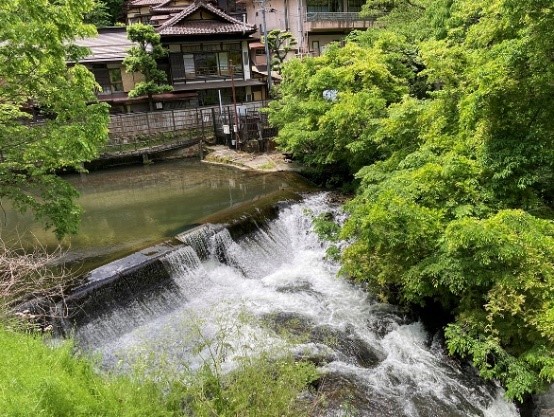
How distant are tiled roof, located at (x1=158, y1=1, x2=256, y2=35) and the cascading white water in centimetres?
1793

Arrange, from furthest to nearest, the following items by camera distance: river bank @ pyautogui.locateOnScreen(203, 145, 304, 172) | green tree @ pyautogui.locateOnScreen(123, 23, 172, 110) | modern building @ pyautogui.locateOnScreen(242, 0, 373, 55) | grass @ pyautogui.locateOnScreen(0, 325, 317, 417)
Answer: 1. modern building @ pyautogui.locateOnScreen(242, 0, 373, 55)
2. green tree @ pyautogui.locateOnScreen(123, 23, 172, 110)
3. river bank @ pyautogui.locateOnScreen(203, 145, 304, 172)
4. grass @ pyautogui.locateOnScreen(0, 325, 317, 417)

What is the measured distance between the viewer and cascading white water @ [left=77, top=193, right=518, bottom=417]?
6848 mm

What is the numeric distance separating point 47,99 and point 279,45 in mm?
25056

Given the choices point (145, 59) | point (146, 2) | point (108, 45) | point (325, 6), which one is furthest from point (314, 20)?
point (108, 45)

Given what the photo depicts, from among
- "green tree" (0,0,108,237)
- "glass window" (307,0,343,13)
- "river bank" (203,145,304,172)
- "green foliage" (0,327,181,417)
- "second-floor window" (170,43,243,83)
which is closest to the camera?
"green foliage" (0,327,181,417)

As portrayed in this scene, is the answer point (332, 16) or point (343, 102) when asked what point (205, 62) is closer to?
point (332, 16)

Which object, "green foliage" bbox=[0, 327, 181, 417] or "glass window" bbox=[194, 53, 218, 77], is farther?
"glass window" bbox=[194, 53, 218, 77]

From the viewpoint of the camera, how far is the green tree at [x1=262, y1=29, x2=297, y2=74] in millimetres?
30188

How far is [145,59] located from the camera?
24.2 metres

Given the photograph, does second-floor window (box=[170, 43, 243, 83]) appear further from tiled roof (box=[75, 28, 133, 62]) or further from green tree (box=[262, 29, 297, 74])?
tiled roof (box=[75, 28, 133, 62])

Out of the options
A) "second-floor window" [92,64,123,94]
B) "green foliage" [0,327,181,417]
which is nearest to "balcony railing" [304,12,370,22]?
"second-floor window" [92,64,123,94]

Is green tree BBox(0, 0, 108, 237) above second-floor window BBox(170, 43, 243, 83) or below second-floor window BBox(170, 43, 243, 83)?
below

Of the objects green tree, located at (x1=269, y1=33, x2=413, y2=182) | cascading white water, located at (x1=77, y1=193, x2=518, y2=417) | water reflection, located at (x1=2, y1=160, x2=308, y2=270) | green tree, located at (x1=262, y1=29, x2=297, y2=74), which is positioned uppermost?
green tree, located at (x1=262, y1=29, x2=297, y2=74)

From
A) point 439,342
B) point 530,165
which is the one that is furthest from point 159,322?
→ point 530,165
